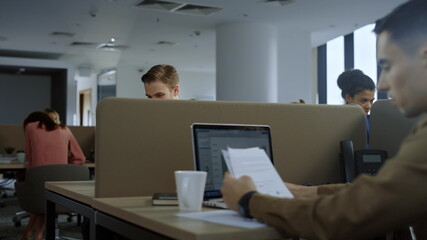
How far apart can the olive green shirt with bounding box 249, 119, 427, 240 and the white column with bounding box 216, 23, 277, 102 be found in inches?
311

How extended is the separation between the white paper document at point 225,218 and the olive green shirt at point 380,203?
172mm

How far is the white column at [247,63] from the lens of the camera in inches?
355

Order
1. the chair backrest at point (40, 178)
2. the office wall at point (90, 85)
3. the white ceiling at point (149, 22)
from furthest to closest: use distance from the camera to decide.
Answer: the office wall at point (90, 85)
the white ceiling at point (149, 22)
the chair backrest at point (40, 178)

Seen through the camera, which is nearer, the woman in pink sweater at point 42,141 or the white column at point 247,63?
the woman in pink sweater at point 42,141

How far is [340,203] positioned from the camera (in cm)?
103

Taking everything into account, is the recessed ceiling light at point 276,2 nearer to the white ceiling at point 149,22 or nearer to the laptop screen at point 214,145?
the white ceiling at point 149,22

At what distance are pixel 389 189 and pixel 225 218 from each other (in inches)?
18.6

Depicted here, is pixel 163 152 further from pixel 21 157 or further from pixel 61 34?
pixel 61 34

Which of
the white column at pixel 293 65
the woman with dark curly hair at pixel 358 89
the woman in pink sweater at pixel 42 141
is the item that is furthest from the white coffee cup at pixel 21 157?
the white column at pixel 293 65

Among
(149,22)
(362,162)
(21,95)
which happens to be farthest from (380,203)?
(21,95)

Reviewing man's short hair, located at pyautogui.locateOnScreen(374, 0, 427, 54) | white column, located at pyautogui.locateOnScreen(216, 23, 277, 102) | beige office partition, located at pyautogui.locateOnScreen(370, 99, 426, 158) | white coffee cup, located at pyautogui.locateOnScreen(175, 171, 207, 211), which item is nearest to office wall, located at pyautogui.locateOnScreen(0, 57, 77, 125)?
white column, located at pyautogui.locateOnScreen(216, 23, 277, 102)

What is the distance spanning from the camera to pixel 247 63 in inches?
355

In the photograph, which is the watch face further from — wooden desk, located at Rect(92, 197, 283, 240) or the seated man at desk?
the seated man at desk

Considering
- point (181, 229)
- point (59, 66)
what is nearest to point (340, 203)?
point (181, 229)
